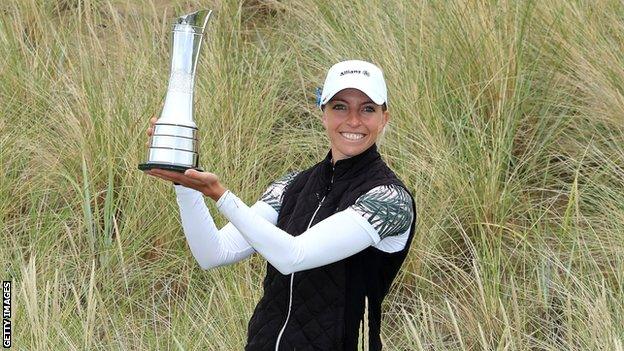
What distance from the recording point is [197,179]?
2.74m

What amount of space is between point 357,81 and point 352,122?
0.11 m

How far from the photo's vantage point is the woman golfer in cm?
284

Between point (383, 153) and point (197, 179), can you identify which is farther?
point (383, 153)

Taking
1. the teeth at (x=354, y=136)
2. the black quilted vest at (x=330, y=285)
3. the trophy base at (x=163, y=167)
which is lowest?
the black quilted vest at (x=330, y=285)

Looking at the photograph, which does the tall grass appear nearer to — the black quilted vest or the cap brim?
the black quilted vest

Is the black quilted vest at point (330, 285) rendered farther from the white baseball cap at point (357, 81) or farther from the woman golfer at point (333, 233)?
the white baseball cap at point (357, 81)

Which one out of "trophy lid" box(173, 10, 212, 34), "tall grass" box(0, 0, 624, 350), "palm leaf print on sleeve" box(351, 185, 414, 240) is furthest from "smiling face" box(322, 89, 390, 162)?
"tall grass" box(0, 0, 624, 350)

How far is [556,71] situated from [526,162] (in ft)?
2.03

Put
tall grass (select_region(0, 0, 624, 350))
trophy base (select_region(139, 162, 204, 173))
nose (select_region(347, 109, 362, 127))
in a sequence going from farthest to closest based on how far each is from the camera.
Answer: tall grass (select_region(0, 0, 624, 350)) < nose (select_region(347, 109, 362, 127)) < trophy base (select_region(139, 162, 204, 173))

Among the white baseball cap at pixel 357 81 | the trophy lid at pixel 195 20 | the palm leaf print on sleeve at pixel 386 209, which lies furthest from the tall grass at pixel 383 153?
the trophy lid at pixel 195 20

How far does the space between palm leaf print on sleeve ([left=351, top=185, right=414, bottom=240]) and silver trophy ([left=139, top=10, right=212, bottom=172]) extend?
0.44 m

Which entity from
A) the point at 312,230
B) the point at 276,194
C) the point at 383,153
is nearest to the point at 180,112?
the point at 312,230

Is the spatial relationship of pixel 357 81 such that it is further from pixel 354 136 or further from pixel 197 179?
pixel 197 179

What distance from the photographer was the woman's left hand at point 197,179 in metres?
2.73
